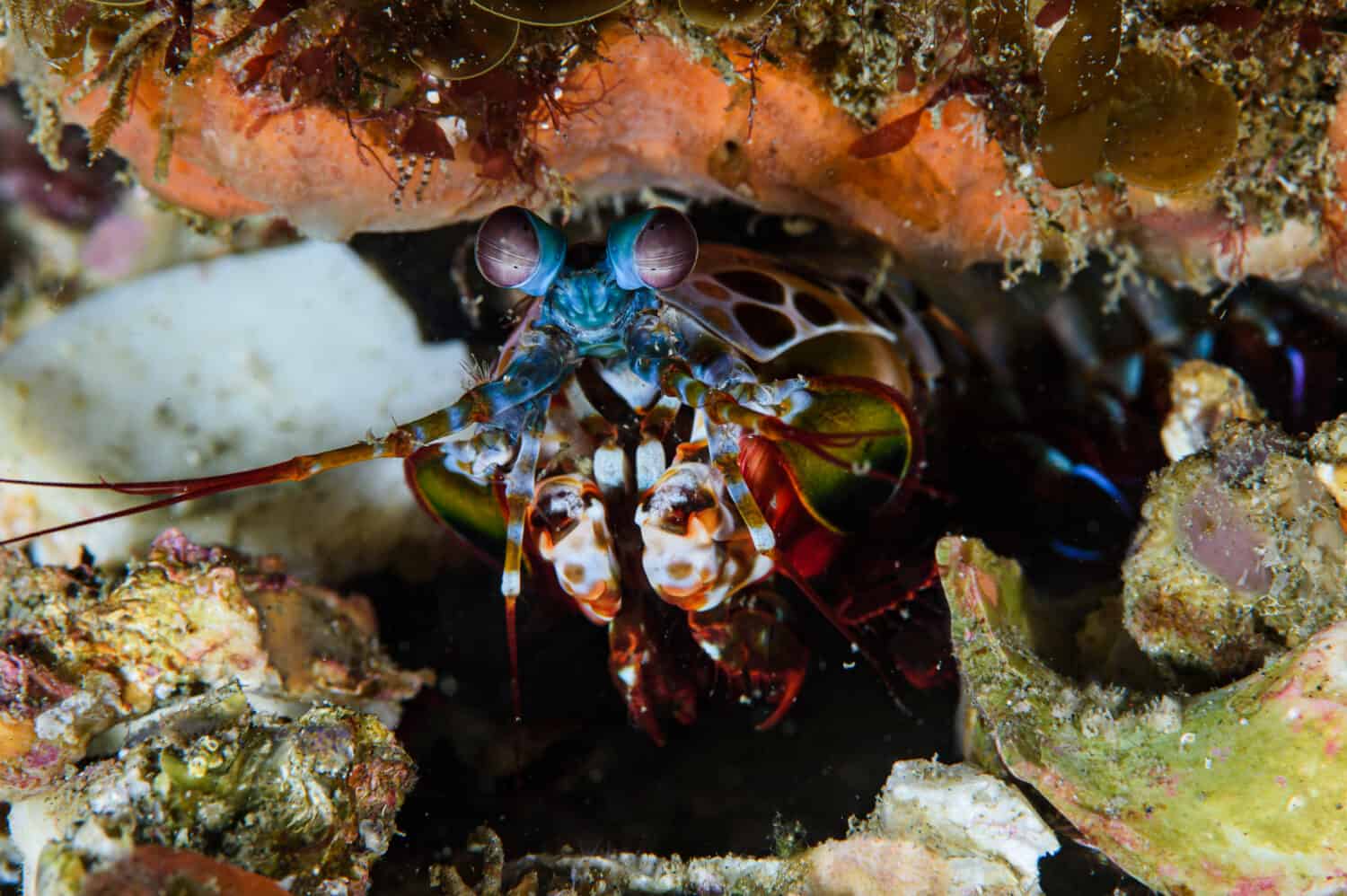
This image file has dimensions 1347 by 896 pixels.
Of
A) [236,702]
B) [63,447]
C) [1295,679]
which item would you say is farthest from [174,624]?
[1295,679]

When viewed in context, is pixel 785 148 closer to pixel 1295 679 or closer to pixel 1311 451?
pixel 1311 451

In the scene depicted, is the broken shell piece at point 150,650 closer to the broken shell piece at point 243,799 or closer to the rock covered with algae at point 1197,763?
the broken shell piece at point 243,799

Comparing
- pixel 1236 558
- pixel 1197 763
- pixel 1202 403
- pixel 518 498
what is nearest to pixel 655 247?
pixel 518 498

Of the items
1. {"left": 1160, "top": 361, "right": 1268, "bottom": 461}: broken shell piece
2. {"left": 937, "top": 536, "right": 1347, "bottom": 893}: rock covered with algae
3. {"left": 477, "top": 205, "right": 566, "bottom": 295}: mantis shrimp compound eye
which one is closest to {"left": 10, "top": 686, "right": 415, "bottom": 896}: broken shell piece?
{"left": 477, "top": 205, "right": 566, "bottom": 295}: mantis shrimp compound eye

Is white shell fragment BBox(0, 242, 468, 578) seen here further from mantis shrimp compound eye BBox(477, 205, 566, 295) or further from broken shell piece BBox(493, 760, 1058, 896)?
broken shell piece BBox(493, 760, 1058, 896)

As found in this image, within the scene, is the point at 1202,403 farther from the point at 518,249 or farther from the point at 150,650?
the point at 150,650

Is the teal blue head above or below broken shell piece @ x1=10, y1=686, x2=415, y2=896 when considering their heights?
above

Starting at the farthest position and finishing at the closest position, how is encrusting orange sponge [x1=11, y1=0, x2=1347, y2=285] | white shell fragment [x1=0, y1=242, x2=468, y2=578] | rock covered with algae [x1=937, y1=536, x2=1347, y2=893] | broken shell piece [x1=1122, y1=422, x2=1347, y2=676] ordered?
white shell fragment [x1=0, y1=242, x2=468, y2=578]
encrusting orange sponge [x1=11, y1=0, x2=1347, y2=285]
broken shell piece [x1=1122, y1=422, x2=1347, y2=676]
rock covered with algae [x1=937, y1=536, x2=1347, y2=893]
